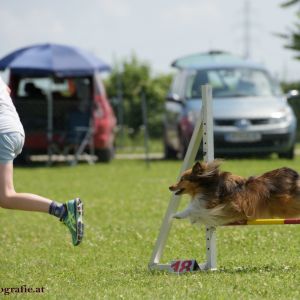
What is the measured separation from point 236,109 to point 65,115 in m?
3.58

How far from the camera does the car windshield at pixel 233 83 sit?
1767 centimetres

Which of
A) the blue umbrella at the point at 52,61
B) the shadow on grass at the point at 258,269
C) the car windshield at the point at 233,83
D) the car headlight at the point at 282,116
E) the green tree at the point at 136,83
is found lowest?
the green tree at the point at 136,83

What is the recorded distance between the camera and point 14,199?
650 cm

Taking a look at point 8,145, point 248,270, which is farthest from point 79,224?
point 248,270

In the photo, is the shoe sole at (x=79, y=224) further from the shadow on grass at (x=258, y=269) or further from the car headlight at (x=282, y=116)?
the car headlight at (x=282, y=116)

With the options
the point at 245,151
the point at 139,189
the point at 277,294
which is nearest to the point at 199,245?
the point at 277,294

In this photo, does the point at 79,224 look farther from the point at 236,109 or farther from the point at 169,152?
the point at 169,152

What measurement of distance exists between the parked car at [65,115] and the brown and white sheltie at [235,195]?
39.0 feet

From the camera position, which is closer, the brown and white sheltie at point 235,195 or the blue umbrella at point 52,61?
the brown and white sheltie at point 235,195

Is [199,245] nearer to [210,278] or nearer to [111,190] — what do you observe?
[210,278]

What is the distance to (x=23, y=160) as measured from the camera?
18922 mm

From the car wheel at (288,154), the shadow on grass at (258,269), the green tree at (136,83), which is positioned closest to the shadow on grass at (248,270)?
the shadow on grass at (258,269)

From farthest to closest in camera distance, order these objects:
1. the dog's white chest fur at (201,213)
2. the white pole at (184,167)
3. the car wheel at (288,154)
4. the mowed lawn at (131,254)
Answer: the car wheel at (288,154), the white pole at (184,167), the dog's white chest fur at (201,213), the mowed lawn at (131,254)

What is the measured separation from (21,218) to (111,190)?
107 inches
